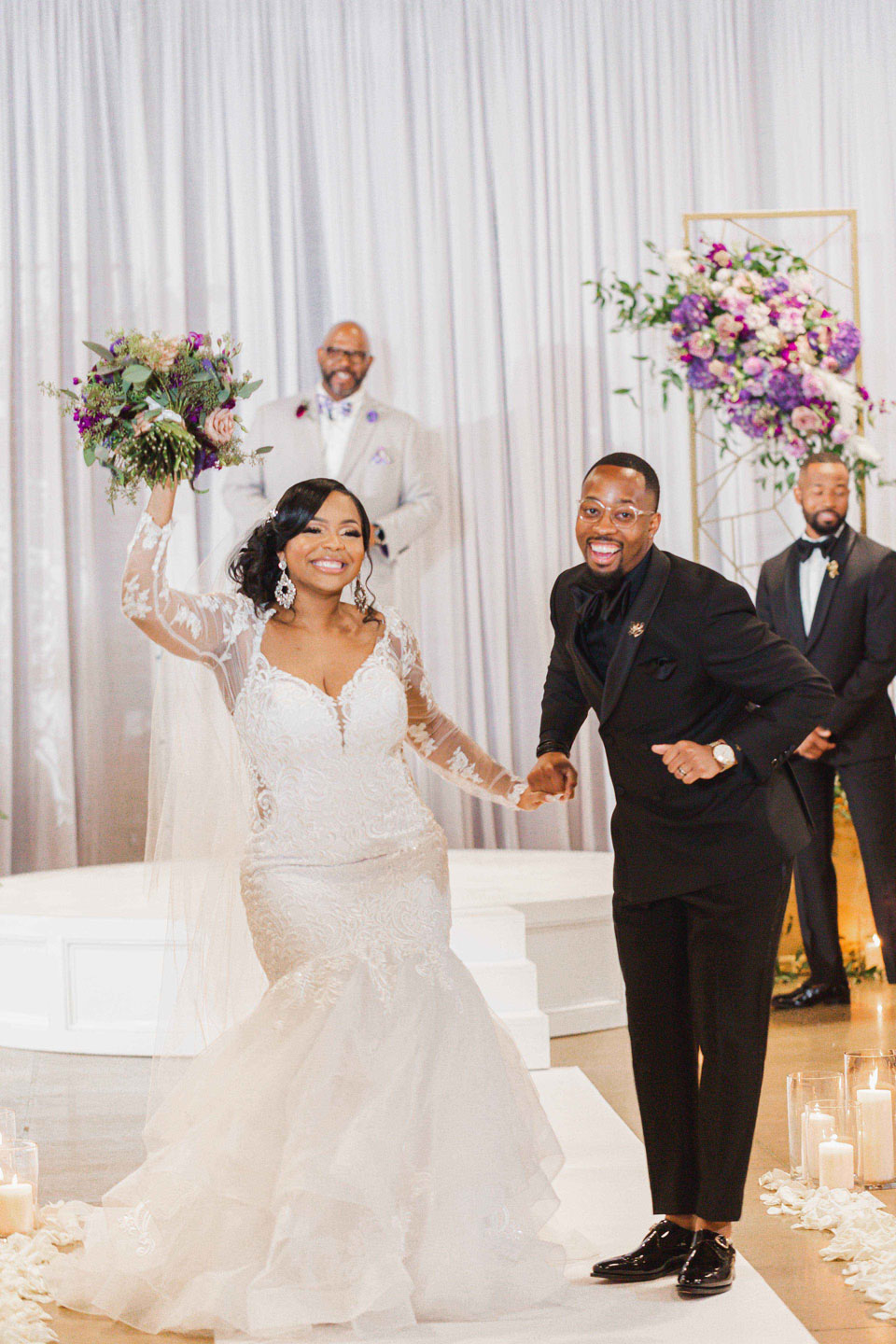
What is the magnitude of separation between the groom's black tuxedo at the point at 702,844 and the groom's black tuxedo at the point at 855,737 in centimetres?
234

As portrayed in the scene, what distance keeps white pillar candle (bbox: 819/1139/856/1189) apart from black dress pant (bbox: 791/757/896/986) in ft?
6.09

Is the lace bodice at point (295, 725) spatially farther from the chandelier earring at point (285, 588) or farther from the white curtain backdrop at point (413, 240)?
the white curtain backdrop at point (413, 240)

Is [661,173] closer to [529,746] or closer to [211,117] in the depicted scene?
[211,117]

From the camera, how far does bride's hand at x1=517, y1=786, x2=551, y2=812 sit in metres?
3.29

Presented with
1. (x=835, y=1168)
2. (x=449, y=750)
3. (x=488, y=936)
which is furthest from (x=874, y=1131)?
(x=488, y=936)

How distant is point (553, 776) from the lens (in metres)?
3.24

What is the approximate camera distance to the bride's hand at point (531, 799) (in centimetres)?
329

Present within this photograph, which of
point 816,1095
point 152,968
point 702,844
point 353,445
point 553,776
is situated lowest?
point 816,1095

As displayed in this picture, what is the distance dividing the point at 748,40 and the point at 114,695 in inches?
180

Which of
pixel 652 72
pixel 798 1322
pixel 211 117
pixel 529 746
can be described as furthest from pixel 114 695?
pixel 798 1322

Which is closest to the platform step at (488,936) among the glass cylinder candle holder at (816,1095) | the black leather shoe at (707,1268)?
the glass cylinder candle holder at (816,1095)

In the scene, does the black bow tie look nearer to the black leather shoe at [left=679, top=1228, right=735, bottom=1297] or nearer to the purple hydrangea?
the purple hydrangea

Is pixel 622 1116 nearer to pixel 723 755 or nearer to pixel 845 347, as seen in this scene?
pixel 723 755

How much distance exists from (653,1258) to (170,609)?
166 cm
